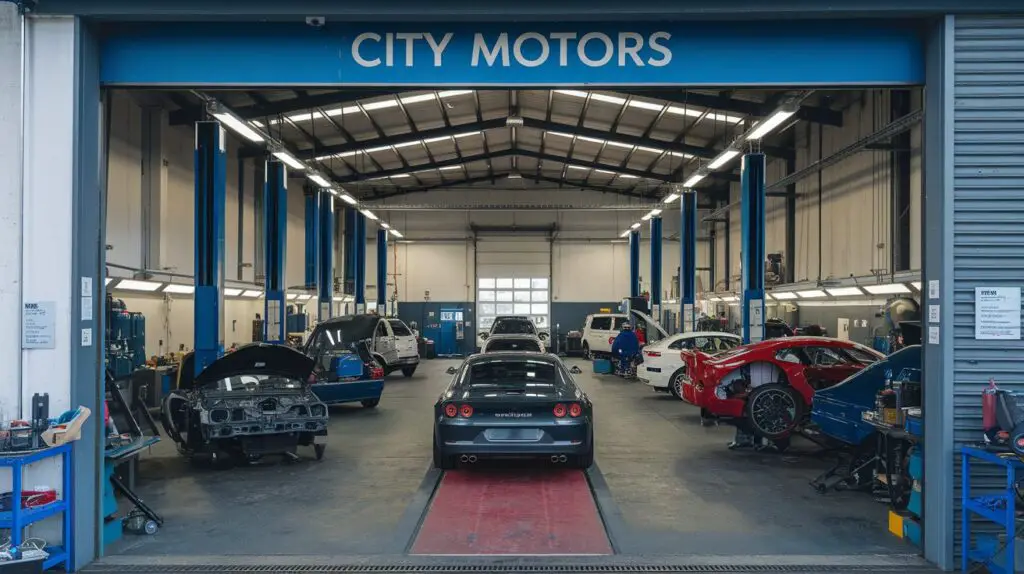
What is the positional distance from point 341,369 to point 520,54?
7777 millimetres

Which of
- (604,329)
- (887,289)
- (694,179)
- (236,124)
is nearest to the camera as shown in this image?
(236,124)

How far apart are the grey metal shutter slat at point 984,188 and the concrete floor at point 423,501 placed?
144 centimetres

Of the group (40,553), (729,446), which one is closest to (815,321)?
(729,446)

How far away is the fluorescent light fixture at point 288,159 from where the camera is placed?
13.8 m

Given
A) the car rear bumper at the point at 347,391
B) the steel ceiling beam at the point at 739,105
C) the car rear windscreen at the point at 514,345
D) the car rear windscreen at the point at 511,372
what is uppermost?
the steel ceiling beam at the point at 739,105

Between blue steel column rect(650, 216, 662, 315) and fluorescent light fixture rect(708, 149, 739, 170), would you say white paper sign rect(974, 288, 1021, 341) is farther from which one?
blue steel column rect(650, 216, 662, 315)

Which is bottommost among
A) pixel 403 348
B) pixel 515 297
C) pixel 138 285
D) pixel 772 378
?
pixel 403 348

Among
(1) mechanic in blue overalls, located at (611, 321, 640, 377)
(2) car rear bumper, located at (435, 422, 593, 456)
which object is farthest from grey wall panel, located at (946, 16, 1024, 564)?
(1) mechanic in blue overalls, located at (611, 321, 640, 377)

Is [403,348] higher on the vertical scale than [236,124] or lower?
lower

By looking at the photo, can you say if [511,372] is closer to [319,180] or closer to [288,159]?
[288,159]

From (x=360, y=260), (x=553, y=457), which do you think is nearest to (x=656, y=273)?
(x=360, y=260)

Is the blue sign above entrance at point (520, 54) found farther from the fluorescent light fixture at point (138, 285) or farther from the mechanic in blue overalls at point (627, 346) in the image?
the mechanic in blue overalls at point (627, 346)

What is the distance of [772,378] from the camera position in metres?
9.30

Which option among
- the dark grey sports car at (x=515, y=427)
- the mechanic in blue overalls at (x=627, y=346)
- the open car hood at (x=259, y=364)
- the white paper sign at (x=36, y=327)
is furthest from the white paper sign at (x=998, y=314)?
the mechanic in blue overalls at (x=627, y=346)
